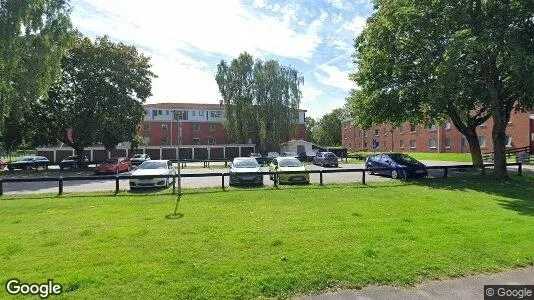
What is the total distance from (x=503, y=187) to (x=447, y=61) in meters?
6.29

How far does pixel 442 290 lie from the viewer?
16.7 ft

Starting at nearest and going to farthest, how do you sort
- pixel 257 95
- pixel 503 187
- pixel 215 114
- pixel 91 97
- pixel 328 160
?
1. pixel 503 187
2. pixel 91 97
3. pixel 328 160
4. pixel 257 95
5. pixel 215 114

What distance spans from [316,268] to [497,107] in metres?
17.1

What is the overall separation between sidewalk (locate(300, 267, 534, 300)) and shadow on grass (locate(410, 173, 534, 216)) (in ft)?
19.8

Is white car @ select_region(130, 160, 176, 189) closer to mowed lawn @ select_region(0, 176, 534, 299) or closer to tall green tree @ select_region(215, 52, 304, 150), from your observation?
mowed lawn @ select_region(0, 176, 534, 299)

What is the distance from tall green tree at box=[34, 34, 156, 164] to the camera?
113 feet

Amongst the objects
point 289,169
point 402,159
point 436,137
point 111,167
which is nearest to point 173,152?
point 111,167

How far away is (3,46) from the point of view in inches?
749

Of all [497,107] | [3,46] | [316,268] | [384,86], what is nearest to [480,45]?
[497,107]

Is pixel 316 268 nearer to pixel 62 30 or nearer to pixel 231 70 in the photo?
pixel 62 30

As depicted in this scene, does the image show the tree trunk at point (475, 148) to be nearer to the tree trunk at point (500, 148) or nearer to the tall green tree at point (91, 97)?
the tree trunk at point (500, 148)

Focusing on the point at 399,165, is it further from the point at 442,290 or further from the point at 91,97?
the point at 91,97

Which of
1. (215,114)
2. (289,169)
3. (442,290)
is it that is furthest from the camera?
(215,114)

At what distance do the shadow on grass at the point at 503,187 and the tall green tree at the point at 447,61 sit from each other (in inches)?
48.3
